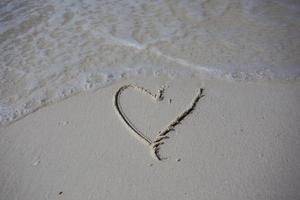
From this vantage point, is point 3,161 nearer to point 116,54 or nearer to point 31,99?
point 31,99

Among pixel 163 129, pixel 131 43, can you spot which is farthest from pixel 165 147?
pixel 131 43

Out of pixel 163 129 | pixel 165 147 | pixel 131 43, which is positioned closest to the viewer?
pixel 165 147

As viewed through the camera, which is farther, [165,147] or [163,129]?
[163,129]

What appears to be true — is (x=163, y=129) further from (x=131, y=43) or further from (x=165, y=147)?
(x=131, y=43)

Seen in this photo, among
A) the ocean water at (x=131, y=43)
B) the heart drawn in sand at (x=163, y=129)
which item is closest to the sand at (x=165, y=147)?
the heart drawn in sand at (x=163, y=129)

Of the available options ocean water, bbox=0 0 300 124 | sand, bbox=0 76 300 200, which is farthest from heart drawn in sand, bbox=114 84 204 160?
ocean water, bbox=0 0 300 124

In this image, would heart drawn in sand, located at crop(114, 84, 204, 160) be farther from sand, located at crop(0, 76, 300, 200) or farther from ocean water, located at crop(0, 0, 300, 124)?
ocean water, located at crop(0, 0, 300, 124)

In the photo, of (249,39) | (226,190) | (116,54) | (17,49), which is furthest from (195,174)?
(17,49)
